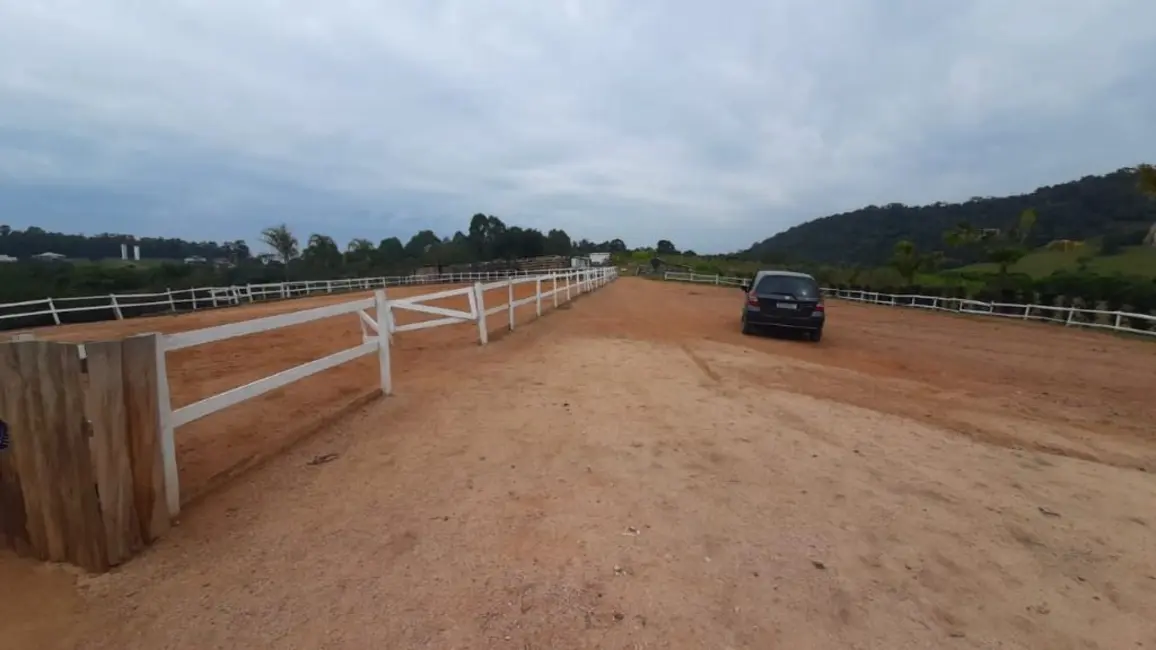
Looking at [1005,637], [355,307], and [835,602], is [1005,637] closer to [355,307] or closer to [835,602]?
[835,602]

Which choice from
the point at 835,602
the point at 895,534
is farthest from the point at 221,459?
the point at 895,534

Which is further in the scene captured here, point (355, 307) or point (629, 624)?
point (355, 307)

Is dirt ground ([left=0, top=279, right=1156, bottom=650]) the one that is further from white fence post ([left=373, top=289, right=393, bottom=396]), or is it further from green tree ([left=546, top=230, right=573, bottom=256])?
green tree ([left=546, top=230, right=573, bottom=256])

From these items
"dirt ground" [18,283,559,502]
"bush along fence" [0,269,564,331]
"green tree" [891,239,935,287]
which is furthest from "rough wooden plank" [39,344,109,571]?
"green tree" [891,239,935,287]

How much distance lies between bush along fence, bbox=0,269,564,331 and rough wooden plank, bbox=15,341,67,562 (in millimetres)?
17796

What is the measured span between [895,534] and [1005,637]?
85 cm


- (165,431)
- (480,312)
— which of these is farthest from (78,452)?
(480,312)

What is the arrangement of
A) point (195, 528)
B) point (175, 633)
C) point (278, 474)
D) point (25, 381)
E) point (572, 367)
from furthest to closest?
1. point (572, 367)
2. point (278, 474)
3. point (195, 528)
4. point (25, 381)
5. point (175, 633)

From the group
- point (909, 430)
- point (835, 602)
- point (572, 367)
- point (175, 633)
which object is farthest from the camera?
point (572, 367)

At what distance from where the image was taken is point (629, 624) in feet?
7.95

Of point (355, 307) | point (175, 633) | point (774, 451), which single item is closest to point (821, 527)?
point (774, 451)

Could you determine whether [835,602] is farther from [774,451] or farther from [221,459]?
[221,459]

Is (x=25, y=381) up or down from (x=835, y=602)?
up

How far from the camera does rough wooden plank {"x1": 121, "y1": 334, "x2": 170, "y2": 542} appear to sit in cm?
290
